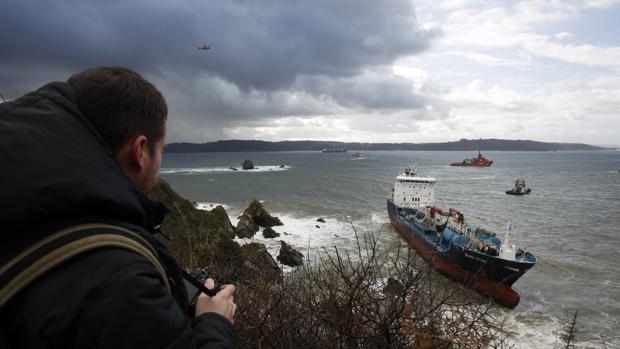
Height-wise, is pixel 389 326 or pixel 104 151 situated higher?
pixel 104 151

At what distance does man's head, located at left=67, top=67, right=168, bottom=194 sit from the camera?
1345 mm

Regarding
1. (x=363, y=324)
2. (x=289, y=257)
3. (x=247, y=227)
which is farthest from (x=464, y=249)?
(x=363, y=324)

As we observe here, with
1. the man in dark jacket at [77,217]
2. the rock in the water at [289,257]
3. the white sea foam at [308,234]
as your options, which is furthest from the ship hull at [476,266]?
the man in dark jacket at [77,217]

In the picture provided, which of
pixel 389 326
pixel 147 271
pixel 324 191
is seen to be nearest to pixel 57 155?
pixel 147 271

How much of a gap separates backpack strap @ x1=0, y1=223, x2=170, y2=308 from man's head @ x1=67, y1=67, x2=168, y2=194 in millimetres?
454

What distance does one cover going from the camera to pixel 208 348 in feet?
4.37

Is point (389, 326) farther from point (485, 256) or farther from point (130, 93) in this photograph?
point (485, 256)

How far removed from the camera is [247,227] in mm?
27969

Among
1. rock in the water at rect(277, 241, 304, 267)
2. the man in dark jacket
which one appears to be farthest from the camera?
rock in the water at rect(277, 241, 304, 267)

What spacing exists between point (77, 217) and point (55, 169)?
0.16m

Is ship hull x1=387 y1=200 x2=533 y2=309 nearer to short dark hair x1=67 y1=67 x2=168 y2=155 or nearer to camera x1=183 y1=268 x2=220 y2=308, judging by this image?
camera x1=183 y1=268 x2=220 y2=308

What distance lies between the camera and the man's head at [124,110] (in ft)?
4.41

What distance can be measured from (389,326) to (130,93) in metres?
3.00

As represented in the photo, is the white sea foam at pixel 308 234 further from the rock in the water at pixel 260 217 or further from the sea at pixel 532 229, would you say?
the rock in the water at pixel 260 217
